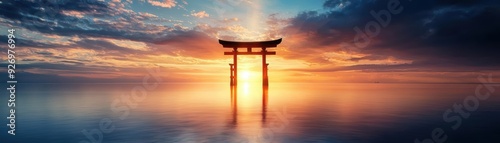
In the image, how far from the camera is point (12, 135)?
7.78 m

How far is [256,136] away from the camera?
7234 millimetres

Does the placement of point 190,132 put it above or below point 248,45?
below

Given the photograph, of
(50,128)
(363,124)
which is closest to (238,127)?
(363,124)

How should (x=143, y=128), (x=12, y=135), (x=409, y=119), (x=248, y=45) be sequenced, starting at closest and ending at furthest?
(x=12, y=135), (x=143, y=128), (x=409, y=119), (x=248, y=45)

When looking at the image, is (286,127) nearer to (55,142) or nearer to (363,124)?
(363,124)

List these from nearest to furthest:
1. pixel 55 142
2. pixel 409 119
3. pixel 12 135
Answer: pixel 55 142 → pixel 12 135 → pixel 409 119

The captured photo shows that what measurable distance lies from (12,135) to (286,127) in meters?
7.41

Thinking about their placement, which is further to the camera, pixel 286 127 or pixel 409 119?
pixel 409 119

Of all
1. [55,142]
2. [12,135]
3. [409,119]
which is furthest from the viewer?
[409,119]

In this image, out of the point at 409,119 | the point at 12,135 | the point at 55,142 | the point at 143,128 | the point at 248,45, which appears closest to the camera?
the point at 55,142

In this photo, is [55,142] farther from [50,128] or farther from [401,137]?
[401,137]

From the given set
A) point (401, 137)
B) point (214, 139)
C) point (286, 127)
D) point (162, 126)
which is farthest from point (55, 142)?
point (401, 137)

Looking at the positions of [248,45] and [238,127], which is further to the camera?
[248,45]

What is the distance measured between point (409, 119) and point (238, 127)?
6000 millimetres
